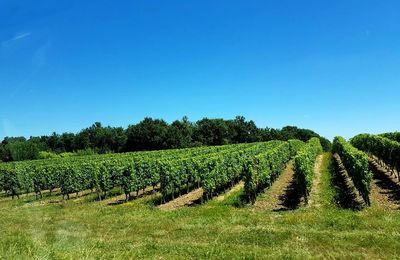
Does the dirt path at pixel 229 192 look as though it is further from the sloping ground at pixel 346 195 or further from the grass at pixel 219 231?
the sloping ground at pixel 346 195

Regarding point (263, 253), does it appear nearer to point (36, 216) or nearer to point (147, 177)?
point (36, 216)

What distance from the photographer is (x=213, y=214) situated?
72.8 feet

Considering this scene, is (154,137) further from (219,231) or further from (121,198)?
(219,231)

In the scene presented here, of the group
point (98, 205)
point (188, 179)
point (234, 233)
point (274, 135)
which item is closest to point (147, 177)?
point (188, 179)

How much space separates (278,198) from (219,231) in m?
11.0

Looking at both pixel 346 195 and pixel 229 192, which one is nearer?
pixel 346 195

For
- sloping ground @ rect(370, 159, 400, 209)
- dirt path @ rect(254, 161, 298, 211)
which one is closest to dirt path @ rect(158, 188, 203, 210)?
dirt path @ rect(254, 161, 298, 211)

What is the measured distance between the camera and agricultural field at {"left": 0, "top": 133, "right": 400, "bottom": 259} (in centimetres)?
1290

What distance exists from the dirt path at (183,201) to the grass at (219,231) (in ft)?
5.28

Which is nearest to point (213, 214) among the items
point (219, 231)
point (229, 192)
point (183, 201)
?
point (219, 231)

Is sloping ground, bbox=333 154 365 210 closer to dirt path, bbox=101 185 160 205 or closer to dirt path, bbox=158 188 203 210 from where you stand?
dirt path, bbox=158 188 203 210

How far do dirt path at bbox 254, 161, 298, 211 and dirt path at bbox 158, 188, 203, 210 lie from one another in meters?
5.16

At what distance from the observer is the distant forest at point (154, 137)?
121 meters

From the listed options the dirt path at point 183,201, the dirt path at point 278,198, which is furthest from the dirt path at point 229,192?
the dirt path at point 278,198
